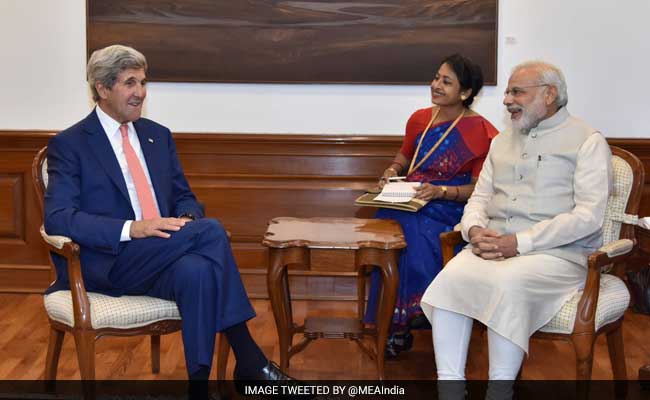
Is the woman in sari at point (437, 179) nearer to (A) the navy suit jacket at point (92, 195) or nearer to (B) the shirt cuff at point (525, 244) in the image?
(B) the shirt cuff at point (525, 244)

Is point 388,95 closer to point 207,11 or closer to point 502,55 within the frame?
point 502,55

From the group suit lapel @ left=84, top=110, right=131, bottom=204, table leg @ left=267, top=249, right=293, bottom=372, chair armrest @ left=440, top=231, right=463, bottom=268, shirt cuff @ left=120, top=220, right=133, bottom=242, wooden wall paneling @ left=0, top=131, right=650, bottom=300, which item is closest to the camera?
shirt cuff @ left=120, top=220, right=133, bottom=242

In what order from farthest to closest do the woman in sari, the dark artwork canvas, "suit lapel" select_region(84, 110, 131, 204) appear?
the dark artwork canvas → the woman in sari → "suit lapel" select_region(84, 110, 131, 204)

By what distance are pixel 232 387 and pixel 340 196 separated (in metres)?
1.79

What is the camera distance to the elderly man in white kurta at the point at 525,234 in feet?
11.0

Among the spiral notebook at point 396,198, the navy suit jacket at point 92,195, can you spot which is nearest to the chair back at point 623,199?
the spiral notebook at point 396,198

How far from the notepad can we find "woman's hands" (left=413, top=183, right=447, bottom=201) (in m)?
0.03

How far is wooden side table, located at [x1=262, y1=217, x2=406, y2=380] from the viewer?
12.0ft

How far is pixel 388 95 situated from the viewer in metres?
5.18

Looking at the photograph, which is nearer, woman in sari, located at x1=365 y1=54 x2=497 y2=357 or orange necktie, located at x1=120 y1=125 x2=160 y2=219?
orange necktie, located at x1=120 y1=125 x2=160 y2=219

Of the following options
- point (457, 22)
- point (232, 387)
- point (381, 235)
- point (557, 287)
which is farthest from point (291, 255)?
point (457, 22)

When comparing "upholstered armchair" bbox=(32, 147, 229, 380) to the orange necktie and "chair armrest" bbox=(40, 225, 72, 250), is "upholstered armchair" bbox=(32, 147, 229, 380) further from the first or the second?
the orange necktie

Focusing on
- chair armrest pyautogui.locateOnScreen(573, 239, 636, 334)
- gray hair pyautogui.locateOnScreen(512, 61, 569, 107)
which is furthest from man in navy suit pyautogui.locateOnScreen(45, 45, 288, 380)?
gray hair pyautogui.locateOnScreen(512, 61, 569, 107)

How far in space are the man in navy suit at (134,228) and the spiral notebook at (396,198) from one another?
0.85 metres
